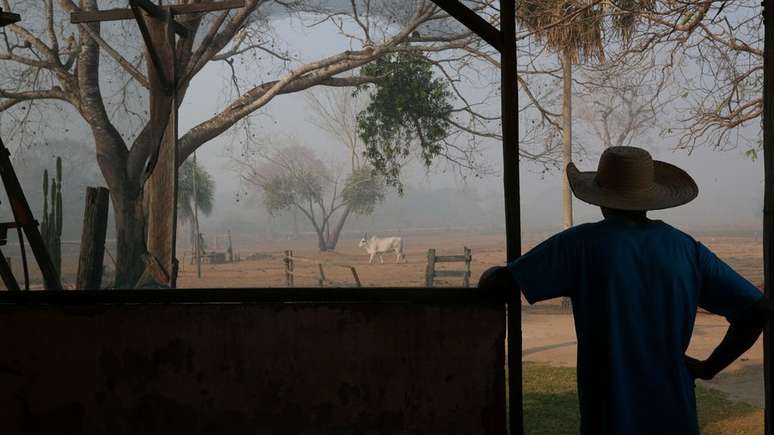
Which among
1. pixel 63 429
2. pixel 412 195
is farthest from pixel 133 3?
pixel 412 195

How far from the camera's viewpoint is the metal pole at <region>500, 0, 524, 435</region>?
237 centimetres

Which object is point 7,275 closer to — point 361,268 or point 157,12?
point 157,12

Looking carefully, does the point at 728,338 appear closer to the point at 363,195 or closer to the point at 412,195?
the point at 363,195

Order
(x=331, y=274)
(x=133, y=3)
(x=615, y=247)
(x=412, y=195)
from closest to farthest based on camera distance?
(x=615, y=247) < (x=133, y=3) < (x=331, y=274) < (x=412, y=195)

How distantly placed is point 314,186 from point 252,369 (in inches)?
1245

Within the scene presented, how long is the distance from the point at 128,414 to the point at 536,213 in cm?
6492

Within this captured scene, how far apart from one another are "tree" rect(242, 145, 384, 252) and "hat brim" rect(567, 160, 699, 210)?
1177 inches

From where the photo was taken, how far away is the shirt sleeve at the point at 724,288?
6.45ft

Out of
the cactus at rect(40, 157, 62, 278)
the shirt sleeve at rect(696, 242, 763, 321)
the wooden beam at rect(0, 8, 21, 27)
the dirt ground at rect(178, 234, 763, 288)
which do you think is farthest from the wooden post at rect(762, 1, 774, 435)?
the dirt ground at rect(178, 234, 763, 288)

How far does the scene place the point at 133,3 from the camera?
8773mm

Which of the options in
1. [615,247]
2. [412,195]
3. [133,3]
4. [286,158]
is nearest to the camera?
[615,247]

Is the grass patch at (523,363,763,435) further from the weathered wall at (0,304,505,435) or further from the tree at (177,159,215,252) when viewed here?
the tree at (177,159,215,252)

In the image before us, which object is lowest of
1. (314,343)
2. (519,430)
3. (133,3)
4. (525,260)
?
(519,430)

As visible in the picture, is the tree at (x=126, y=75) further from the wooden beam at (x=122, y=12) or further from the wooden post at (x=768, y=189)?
the wooden post at (x=768, y=189)
